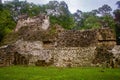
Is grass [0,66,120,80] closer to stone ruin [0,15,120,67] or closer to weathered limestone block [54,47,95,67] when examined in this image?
stone ruin [0,15,120,67]

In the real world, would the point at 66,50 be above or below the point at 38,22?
below

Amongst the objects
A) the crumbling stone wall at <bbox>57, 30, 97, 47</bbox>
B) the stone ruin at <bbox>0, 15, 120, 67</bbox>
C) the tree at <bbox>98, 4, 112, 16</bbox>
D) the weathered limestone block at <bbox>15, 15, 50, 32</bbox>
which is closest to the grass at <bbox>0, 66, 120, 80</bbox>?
the stone ruin at <bbox>0, 15, 120, 67</bbox>

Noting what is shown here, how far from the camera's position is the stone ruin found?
21734 millimetres

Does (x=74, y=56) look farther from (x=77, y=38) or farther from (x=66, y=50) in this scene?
(x=77, y=38)

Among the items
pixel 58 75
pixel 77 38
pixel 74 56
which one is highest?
pixel 77 38

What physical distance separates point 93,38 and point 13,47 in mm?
6710

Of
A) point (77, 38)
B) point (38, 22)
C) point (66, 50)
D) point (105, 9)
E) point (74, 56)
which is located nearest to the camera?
point (74, 56)

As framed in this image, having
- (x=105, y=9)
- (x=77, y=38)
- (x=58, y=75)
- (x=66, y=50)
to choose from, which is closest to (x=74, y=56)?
(x=66, y=50)

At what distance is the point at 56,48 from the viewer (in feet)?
76.1

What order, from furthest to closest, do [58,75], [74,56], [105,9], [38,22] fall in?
[105,9]
[38,22]
[74,56]
[58,75]

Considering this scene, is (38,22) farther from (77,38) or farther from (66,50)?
(66,50)

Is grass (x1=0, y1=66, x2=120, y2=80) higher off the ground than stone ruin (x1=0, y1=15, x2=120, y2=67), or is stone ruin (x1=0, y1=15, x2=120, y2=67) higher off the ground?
stone ruin (x1=0, y1=15, x2=120, y2=67)

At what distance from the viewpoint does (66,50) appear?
2283cm

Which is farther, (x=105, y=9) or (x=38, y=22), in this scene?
(x=105, y=9)
